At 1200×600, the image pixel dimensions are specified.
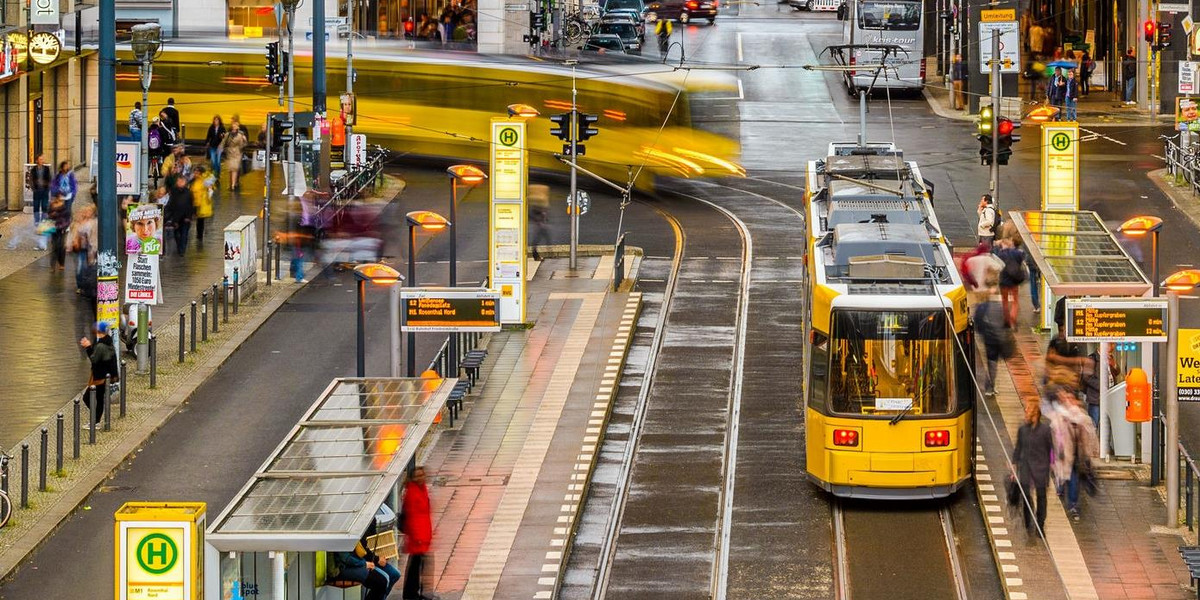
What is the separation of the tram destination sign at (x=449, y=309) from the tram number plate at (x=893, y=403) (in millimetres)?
5204

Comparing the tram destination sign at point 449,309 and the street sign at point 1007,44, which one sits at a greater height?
the street sign at point 1007,44

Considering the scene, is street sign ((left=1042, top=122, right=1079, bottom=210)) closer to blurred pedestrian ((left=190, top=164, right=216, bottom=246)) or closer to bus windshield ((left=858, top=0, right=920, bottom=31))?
blurred pedestrian ((left=190, top=164, right=216, bottom=246))

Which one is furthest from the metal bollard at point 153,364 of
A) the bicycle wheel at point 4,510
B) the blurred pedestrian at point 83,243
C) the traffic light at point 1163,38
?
the traffic light at point 1163,38

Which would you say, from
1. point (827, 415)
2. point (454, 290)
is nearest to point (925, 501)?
point (827, 415)

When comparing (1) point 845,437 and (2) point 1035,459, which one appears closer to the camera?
(2) point 1035,459

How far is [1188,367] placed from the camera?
2395 cm

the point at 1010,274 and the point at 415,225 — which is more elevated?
the point at 415,225

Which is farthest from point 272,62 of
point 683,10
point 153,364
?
point 683,10

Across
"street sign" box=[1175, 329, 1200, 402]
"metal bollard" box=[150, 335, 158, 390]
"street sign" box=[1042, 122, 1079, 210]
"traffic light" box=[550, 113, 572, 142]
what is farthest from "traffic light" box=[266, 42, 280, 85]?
"street sign" box=[1175, 329, 1200, 402]

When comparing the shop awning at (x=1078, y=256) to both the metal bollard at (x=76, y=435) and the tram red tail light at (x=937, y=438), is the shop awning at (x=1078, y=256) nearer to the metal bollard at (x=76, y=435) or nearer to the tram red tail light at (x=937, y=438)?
the tram red tail light at (x=937, y=438)

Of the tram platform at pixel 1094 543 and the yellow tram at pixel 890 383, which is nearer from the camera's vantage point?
the tram platform at pixel 1094 543

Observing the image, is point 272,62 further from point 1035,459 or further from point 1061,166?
point 1035,459

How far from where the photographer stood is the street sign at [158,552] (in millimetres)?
15180

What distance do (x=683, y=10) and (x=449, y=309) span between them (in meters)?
64.2
